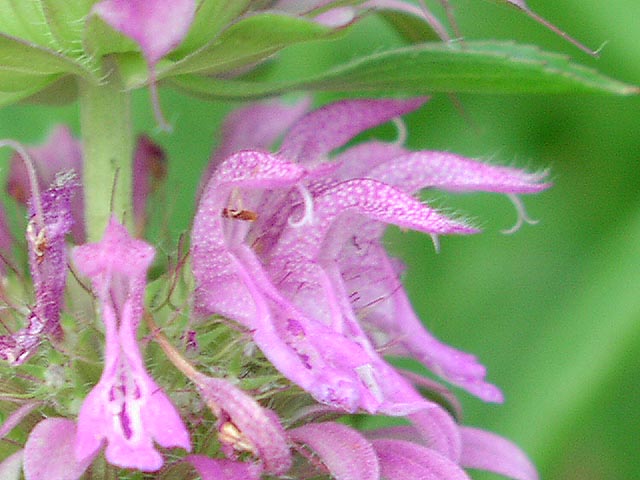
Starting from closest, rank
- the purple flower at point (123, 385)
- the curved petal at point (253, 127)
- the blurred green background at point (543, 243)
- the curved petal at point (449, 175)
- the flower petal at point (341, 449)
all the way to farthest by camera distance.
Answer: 1. the purple flower at point (123, 385)
2. the flower petal at point (341, 449)
3. the curved petal at point (449, 175)
4. the curved petal at point (253, 127)
5. the blurred green background at point (543, 243)

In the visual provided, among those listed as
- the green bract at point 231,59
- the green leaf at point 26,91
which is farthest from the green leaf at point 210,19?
the green leaf at point 26,91

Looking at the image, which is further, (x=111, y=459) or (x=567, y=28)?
(x=567, y=28)

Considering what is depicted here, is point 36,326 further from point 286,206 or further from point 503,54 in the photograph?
point 503,54

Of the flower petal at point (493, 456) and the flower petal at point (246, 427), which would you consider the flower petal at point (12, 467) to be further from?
the flower petal at point (493, 456)

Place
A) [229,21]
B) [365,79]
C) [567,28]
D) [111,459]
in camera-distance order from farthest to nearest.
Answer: [567,28]
[365,79]
[229,21]
[111,459]

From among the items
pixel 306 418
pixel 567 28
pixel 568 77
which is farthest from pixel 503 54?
pixel 567 28

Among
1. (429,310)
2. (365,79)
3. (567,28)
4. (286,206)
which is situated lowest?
(429,310)
